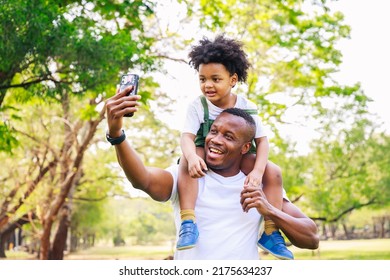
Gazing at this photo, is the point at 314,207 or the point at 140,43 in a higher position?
the point at 140,43

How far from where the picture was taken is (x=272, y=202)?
2.12 m

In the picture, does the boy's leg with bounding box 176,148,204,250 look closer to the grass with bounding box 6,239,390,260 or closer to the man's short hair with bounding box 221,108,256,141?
the man's short hair with bounding box 221,108,256,141

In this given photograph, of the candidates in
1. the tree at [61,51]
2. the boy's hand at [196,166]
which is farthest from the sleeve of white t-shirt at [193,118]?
the tree at [61,51]

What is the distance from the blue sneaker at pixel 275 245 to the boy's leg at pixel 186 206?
0.25 m

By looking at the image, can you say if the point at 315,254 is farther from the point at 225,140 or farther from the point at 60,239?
the point at 225,140

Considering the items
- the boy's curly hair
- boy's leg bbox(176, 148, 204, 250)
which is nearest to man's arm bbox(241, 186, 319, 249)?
boy's leg bbox(176, 148, 204, 250)

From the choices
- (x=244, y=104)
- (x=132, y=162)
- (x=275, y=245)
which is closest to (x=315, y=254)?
(x=244, y=104)

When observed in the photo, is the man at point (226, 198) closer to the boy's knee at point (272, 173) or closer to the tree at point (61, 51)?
the boy's knee at point (272, 173)

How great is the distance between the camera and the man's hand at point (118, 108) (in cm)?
168

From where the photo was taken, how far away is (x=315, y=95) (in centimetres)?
1262

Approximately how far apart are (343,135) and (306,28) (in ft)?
18.4

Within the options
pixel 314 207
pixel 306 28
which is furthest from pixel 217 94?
pixel 314 207

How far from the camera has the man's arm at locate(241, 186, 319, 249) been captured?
1853 millimetres

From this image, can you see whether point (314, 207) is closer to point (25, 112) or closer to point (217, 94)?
point (25, 112)
